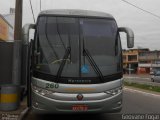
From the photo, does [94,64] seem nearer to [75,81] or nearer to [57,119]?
[75,81]

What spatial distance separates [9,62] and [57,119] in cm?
322

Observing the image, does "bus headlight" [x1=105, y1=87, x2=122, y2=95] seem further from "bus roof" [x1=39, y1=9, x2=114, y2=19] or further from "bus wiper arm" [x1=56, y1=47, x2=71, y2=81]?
"bus roof" [x1=39, y1=9, x2=114, y2=19]

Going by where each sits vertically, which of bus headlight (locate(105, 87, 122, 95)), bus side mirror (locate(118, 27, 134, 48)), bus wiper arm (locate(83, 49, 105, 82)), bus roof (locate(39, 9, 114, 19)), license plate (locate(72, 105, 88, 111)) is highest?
bus roof (locate(39, 9, 114, 19))

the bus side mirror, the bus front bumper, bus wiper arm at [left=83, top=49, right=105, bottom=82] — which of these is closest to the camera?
the bus front bumper

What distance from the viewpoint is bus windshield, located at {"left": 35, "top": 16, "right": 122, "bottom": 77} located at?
→ 9727 millimetres

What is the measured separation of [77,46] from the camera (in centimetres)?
994

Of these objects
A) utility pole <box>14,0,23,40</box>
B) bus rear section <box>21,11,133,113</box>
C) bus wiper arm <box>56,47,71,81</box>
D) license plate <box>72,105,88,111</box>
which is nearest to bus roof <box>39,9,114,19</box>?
bus rear section <box>21,11,133,113</box>

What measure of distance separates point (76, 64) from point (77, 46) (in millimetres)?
526

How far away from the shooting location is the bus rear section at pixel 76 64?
9.57 m

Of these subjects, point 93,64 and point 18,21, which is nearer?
→ point 93,64

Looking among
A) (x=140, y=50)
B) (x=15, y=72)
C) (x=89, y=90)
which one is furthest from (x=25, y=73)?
(x=140, y=50)

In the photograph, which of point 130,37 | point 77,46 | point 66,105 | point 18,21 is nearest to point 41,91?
point 66,105

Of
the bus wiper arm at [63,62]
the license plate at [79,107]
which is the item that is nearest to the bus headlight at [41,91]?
the bus wiper arm at [63,62]

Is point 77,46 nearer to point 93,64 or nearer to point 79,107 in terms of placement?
point 93,64
